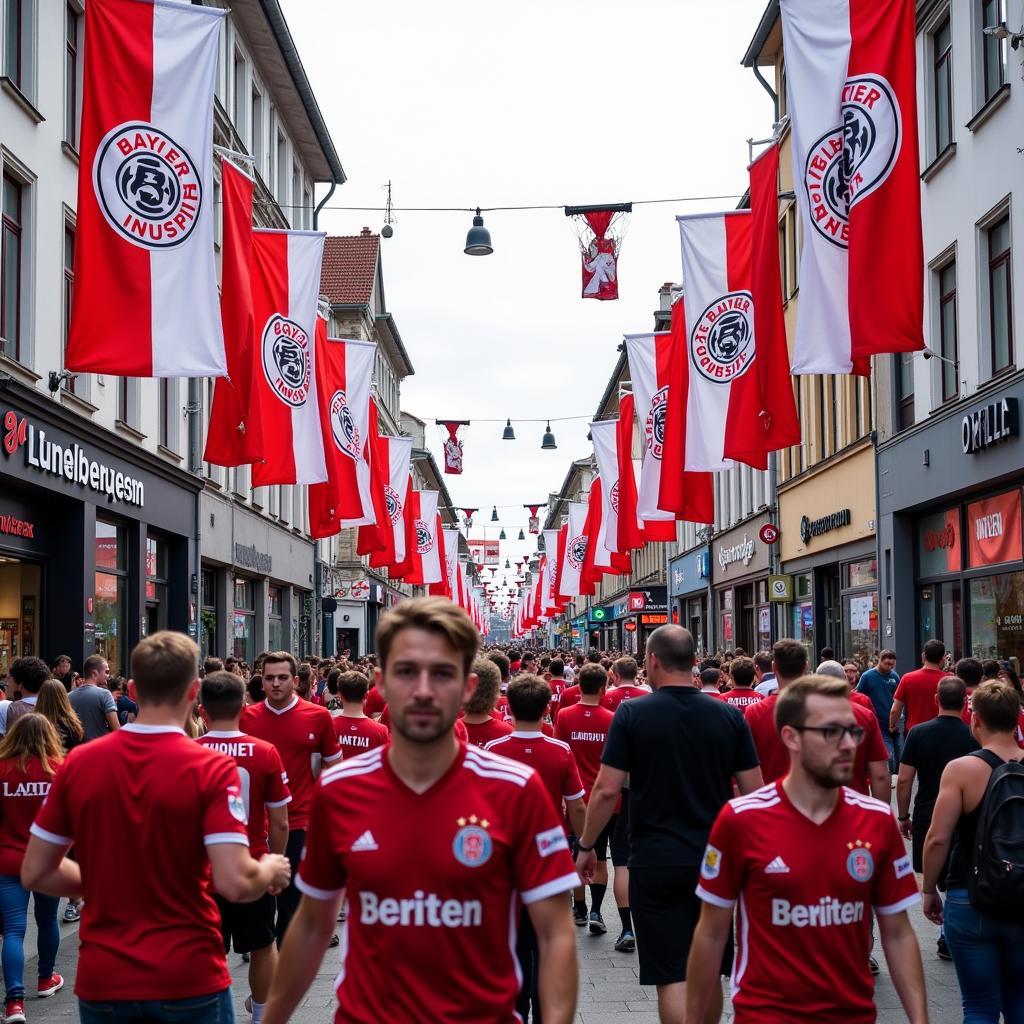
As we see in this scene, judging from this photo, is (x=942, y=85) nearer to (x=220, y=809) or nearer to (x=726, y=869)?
(x=726, y=869)

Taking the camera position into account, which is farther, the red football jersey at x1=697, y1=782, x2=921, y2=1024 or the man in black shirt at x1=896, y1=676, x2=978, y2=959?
the man in black shirt at x1=896, y1=676, x2=978, y2=959

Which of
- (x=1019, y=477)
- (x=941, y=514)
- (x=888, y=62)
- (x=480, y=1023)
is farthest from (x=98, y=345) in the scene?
(x=941, y=514)

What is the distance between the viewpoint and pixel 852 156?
1191 cm

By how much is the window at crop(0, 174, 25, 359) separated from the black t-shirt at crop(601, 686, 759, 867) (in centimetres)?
1221

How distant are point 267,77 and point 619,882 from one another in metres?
27.5

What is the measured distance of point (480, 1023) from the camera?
330 cm

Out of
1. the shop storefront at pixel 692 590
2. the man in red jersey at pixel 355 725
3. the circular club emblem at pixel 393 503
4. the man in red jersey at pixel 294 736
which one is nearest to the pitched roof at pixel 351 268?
the shop storefront at pixel 692 590

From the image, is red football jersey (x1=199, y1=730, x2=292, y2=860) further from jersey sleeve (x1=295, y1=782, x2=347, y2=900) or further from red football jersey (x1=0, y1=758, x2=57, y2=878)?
jersey sleeve (x1=295, y1=782, x2=347, y2=900)

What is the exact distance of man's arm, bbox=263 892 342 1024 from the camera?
3.54 m

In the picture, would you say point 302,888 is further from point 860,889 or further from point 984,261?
point 984,261

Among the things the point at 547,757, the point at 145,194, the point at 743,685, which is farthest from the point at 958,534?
the point at 547,757

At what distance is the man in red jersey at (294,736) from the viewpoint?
8.73m

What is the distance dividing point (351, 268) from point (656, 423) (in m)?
38.7

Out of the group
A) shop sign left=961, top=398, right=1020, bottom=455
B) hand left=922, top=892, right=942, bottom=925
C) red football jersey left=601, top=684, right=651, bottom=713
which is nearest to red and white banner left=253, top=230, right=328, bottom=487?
red football jersey left=601, top=684, right=651, bottom=713
